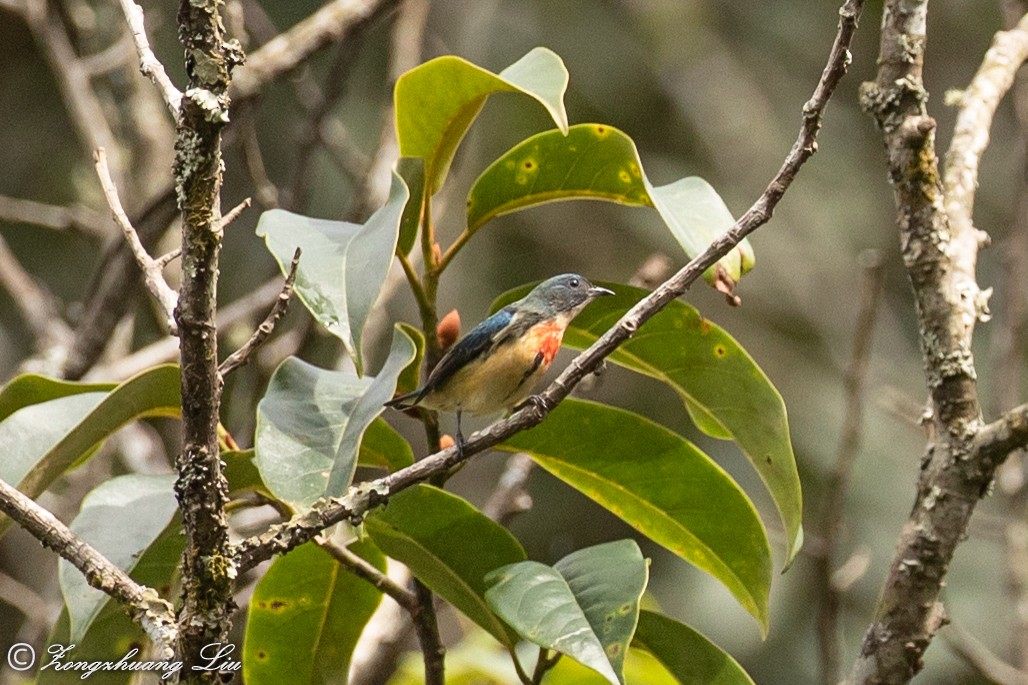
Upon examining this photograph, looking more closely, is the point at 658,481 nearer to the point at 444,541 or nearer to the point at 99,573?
the point at 444,541

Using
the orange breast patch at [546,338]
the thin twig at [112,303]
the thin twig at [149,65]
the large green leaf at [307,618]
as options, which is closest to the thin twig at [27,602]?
→ the thin twig at [112,303]

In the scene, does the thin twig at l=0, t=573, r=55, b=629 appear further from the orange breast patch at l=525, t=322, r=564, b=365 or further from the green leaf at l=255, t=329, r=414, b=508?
the green leaf at l=255, t=329, r=414, b=508

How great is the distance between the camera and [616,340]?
5.86 ft

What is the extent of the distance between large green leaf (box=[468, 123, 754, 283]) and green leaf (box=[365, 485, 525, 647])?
1.93ft

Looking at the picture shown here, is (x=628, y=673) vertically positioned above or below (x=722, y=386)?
below

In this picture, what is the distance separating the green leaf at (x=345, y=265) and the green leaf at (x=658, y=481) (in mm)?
492

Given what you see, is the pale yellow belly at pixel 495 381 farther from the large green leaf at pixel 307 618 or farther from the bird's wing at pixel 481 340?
the large green leaf at pixel 307 618

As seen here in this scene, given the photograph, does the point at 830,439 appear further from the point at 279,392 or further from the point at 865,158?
the point at 279,392

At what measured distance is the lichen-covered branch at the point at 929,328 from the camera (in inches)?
81.7

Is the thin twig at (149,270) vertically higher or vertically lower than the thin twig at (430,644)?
higher

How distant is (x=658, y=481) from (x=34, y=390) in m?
1.25

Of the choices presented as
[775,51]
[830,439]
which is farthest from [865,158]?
[830,439]

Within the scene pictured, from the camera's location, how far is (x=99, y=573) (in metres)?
1.64

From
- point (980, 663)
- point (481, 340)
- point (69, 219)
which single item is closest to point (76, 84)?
point (69, 219)
